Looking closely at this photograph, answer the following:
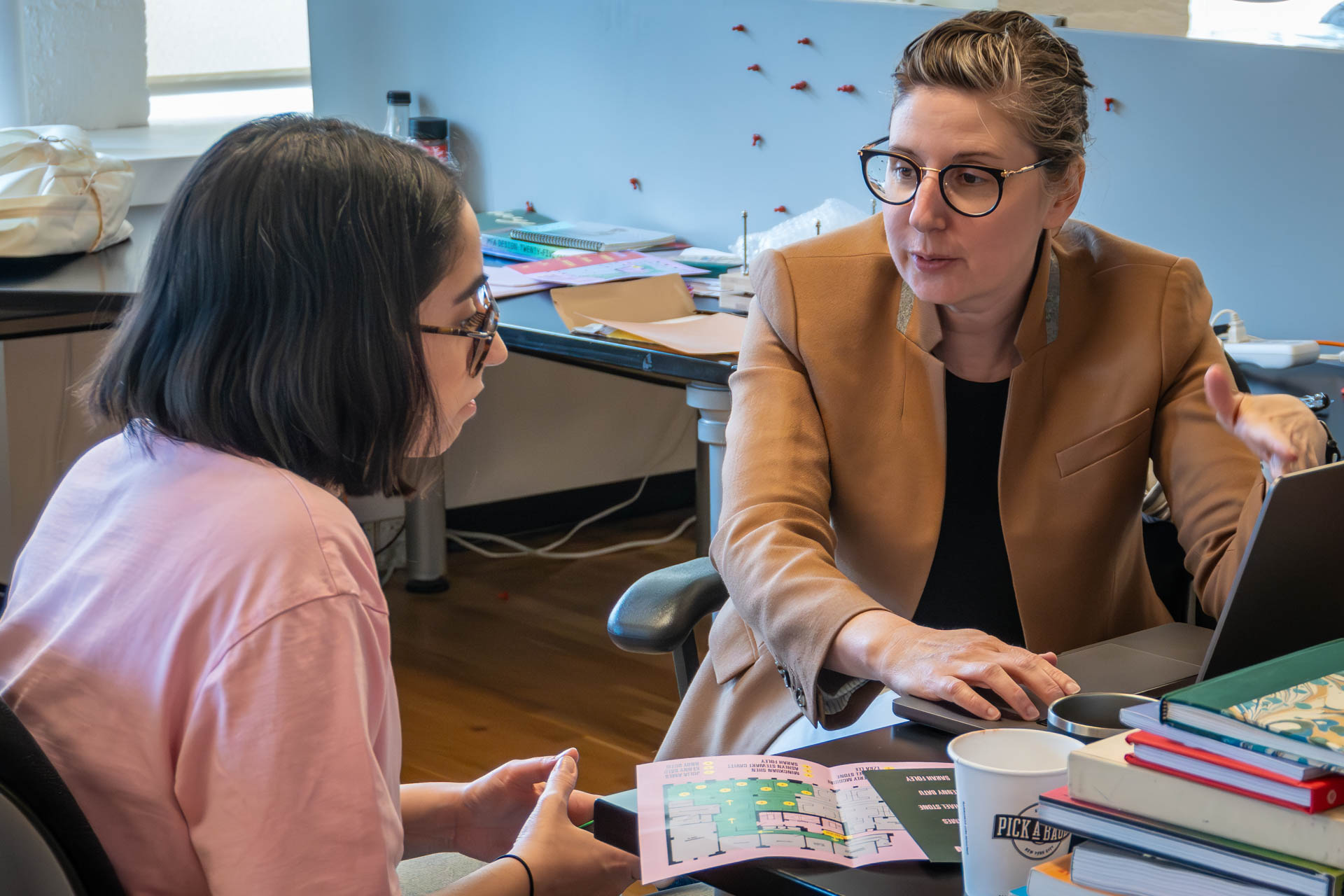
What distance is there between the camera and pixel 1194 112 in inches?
81.4

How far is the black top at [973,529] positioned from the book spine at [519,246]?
1.42 m

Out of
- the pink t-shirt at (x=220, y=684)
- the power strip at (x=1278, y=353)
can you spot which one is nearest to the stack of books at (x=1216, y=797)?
the pink t-shirt at (x=220, y=684)

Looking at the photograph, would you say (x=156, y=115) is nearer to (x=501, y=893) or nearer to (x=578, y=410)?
(x=578, y=410)

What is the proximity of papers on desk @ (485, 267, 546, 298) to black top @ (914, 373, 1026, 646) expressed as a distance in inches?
44.3

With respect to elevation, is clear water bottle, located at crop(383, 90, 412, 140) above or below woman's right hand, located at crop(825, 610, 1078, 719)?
above

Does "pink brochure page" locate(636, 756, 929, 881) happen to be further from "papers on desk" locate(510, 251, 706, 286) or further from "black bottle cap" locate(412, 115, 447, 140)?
"black bottle cap" locate(412, 115, 447, 140)

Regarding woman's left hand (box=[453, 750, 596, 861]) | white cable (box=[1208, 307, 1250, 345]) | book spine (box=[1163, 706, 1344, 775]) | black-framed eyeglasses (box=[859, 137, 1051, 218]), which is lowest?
woman's left hand (box=[453, 750, 596, 861])

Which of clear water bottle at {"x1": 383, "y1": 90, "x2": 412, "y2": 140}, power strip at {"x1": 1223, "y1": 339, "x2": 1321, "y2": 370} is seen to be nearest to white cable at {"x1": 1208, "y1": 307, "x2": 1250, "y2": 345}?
power strip at {"x1": 1223, "y1": 339, "x2": 1321, "y2": 370}

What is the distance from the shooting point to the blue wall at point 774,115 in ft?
6.55

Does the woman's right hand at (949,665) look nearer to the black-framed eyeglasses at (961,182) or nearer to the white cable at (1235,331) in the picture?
the black-framed eyeglasses at (961,182)

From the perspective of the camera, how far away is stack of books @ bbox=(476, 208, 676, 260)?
2.73 meters

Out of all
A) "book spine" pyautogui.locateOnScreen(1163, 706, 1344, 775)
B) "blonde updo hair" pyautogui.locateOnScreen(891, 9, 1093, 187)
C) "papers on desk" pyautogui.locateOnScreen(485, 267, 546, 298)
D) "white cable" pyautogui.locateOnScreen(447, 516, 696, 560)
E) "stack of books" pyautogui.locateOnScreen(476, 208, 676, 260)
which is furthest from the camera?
"white cable" pyautogui.locateOnScreen(447, 516, 696, 560)

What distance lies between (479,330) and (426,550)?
230 cm

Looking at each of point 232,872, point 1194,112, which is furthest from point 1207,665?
point 1194,112
